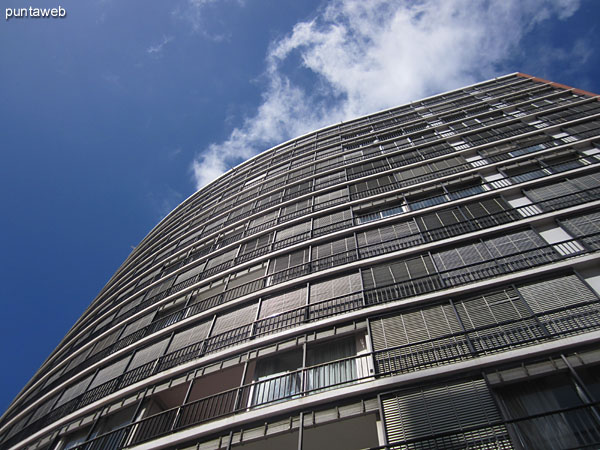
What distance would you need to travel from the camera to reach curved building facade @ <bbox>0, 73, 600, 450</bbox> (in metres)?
7.88

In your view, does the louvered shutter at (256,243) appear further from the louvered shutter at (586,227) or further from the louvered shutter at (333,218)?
the louvered shutter at (586,227)

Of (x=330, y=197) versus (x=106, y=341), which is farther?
(x=330, y=197)

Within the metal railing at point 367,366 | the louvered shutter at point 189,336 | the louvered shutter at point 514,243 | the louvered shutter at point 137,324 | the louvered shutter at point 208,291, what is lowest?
the metal railing at point 367,366

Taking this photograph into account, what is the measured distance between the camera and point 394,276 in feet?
39.8

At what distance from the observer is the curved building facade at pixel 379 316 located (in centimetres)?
788

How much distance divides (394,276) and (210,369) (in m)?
7.41

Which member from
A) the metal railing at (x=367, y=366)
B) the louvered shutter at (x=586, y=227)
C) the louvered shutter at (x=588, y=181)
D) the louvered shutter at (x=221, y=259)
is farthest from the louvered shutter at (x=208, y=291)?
the louvered shutter at (x=588, y=181)

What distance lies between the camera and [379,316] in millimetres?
10625

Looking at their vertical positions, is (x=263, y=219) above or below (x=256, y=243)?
above

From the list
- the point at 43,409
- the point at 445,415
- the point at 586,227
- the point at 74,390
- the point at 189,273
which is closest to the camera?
the point at 445,415

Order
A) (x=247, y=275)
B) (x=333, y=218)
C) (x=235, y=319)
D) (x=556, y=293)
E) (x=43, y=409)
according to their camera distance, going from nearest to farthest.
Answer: (x=556, y=293)
(x=235, y=319)
(x=247, y=275)
(x=43, y=409)
(x=333, y=218)

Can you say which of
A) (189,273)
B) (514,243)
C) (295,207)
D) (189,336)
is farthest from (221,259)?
(514,243)

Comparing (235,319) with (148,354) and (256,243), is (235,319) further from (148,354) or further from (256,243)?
(256,243)

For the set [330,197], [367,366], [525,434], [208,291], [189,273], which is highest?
[330,197]
